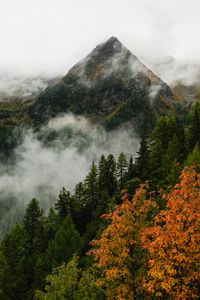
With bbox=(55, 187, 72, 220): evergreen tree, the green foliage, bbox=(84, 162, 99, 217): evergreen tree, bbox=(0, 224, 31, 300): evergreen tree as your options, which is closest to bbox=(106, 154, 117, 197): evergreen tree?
bbox=(84, 162, 99, 217): evergreen tree

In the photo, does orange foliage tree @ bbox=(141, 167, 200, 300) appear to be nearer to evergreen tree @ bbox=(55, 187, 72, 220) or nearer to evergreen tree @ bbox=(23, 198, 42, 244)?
evergreen tree @ bbox=(23, 198, 42, 244)

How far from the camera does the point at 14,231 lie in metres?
78.1

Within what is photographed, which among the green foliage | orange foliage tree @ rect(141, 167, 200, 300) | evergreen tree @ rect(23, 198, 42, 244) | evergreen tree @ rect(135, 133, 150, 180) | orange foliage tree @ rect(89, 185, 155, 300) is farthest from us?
evergreen tree @ rect(23, 198, 42, 244)

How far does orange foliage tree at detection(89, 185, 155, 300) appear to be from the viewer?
21.1m

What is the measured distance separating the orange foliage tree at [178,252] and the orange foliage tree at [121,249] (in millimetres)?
2140

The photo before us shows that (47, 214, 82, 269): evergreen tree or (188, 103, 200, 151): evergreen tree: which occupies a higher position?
(188, 103, 200, 151): evergreen tree

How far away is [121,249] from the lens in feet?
71.8

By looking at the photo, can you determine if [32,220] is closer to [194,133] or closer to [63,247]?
[63,247]

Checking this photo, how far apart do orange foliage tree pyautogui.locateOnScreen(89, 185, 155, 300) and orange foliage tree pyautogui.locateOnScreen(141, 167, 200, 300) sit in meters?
2.14

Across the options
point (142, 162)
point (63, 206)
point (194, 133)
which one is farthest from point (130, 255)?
point (63, 206)

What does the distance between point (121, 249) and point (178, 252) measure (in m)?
4.48

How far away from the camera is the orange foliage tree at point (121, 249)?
21.1 m

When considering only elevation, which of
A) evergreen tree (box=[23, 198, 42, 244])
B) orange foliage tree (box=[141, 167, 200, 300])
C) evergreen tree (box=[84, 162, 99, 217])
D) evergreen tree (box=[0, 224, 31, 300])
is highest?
evergreen tree (box=[84, 162, 99, 217])

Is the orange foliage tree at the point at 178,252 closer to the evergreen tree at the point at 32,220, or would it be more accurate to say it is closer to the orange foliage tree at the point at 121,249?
the orange foliage tree at the point at 121,249
